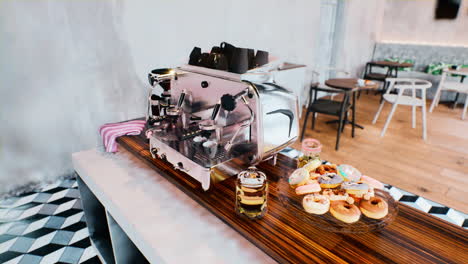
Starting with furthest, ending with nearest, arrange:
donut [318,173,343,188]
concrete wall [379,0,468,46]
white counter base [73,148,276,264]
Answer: concrete wall [379,0,468,46] → donut [318,173,343,188] → white counter base [73,148,276,264]

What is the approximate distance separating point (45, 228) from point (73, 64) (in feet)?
4.33

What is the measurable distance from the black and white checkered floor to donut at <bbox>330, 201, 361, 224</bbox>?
1.56 m

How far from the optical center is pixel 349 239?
0.83 metres

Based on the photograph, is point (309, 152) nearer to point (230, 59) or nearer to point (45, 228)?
point (230, 59)

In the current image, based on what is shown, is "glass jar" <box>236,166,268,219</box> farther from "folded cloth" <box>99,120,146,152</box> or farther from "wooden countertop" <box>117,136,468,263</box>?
"folded cloth" <box>99,120,146,152</box>

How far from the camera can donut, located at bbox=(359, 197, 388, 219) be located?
88 cm

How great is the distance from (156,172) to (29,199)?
169 centimetres

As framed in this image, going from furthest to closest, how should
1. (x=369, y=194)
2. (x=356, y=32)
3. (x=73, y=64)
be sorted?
(x=356, y=32) < (x=73, y=64) < (x=369, y=194)

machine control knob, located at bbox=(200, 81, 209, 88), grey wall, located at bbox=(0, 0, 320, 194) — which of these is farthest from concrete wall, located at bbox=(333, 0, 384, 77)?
machine control knob, located at bbox=(200, 81, 209, 88)

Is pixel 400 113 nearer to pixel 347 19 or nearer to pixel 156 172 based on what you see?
pixel 347 19

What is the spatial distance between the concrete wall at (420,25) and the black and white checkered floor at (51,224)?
16.5ft

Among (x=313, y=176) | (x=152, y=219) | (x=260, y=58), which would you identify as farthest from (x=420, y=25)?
(x=152, y=219)

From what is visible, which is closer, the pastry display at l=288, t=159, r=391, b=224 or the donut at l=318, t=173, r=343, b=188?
the pastry display at l=288, t=159, r=391, b=224

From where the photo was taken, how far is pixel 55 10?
221 cm
